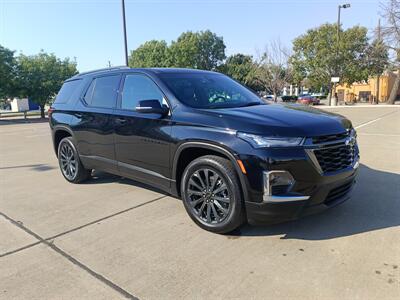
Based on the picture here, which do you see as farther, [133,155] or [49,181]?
[49,181]

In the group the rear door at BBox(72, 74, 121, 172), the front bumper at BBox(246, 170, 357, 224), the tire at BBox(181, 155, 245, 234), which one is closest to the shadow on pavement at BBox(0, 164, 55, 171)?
the rear door at BBox(72, 74, 121, 172)

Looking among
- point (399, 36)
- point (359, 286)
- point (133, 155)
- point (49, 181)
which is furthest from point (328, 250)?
point (399, 36)

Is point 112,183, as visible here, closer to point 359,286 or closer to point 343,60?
point 359,286

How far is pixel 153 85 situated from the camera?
171 inches

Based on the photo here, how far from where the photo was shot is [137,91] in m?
4.61

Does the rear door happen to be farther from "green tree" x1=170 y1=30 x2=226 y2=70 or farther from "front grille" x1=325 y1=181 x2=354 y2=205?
"green tree" x1=170 y1=30 x2=226 y2=70

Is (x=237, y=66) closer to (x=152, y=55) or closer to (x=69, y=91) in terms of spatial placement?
(x=152, y=55)

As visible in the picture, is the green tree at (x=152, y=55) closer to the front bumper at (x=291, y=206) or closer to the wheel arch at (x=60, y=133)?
the wheel arch at (x=60, y=133)

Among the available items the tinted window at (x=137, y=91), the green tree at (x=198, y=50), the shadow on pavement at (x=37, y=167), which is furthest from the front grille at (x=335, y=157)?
the green tree at (x=198, y=50)

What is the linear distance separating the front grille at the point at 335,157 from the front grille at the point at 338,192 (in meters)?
0.21

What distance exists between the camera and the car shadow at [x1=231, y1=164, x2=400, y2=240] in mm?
3688

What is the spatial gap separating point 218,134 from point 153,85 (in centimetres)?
132

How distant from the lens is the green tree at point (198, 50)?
198 feet

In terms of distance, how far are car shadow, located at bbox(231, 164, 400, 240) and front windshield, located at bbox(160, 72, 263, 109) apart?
1.54 meters
